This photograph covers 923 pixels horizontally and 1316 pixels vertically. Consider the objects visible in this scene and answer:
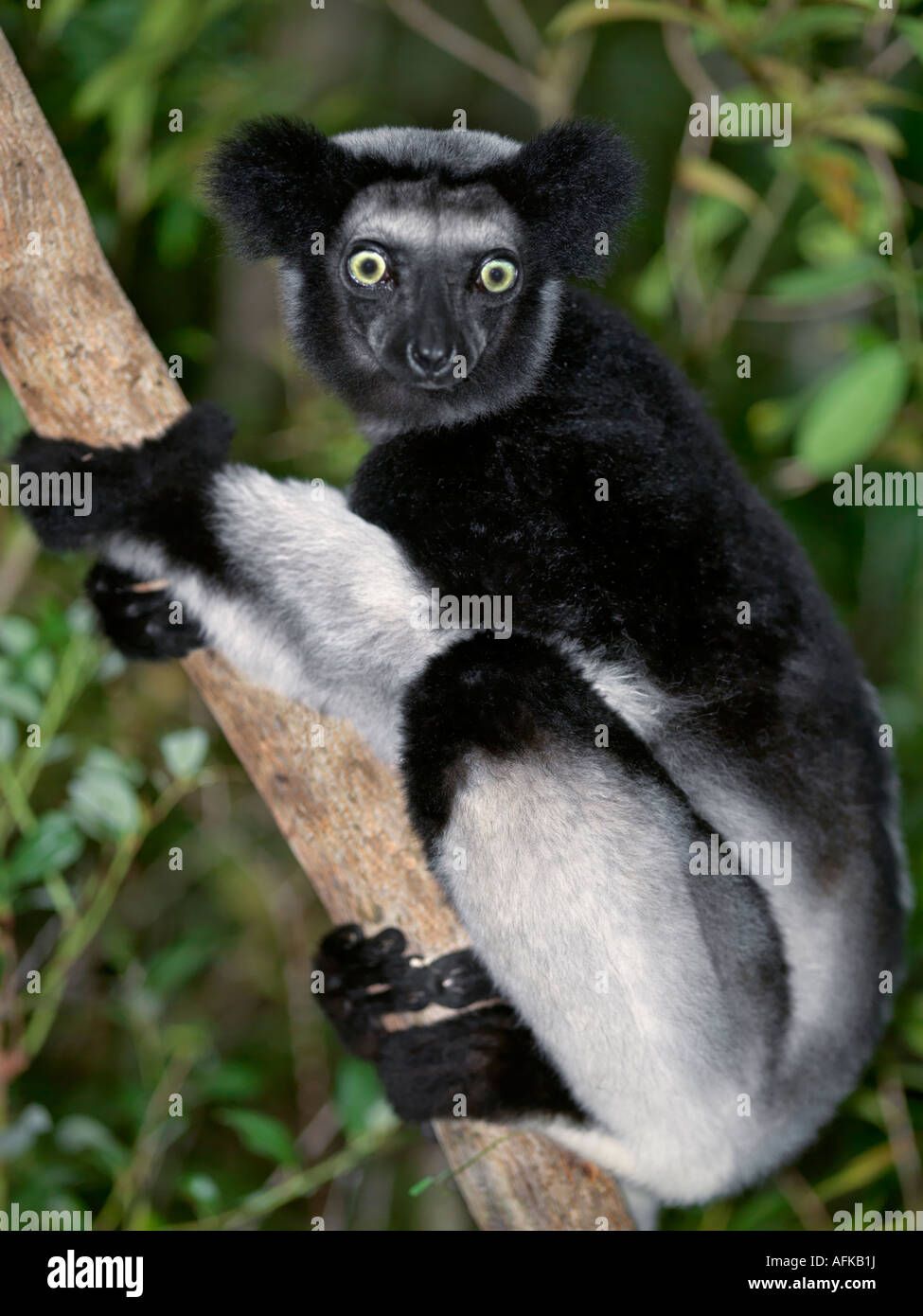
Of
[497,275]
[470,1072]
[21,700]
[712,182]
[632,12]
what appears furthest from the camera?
[712,182]

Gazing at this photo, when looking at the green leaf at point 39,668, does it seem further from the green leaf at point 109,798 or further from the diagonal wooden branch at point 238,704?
the diagonal wooden branch at point 238,704

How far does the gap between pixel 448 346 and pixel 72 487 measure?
0.92 metres

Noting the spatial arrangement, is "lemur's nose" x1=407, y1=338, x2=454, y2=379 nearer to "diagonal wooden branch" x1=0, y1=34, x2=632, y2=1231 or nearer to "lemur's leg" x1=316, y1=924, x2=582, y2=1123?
"diagonal wooden branch" x1=0, y1=34, x2=632, y2=1231

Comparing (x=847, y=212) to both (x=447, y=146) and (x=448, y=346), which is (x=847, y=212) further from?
(x=448, y=346)

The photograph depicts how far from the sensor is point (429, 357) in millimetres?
2789

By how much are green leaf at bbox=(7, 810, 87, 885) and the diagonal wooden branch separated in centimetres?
51

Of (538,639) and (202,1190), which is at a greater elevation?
(538,639)

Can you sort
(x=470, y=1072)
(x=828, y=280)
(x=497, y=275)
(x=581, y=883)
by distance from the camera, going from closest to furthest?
(x=581, y=883) → (x=470, y=1072) → (x=497, y=275) → (x=828, y=280)

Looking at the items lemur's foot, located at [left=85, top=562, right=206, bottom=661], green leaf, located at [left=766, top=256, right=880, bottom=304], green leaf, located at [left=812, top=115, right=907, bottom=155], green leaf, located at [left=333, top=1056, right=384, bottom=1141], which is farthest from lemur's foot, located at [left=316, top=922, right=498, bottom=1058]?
green leaf, located at [left=812, top=115, right=907, bottom=155]

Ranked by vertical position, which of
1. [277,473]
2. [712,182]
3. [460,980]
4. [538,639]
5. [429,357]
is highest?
[712,182]

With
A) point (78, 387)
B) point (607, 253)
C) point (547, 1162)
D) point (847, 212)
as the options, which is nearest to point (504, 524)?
point (607, 253)

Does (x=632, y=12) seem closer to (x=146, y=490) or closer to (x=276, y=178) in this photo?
(x=276, y=178)

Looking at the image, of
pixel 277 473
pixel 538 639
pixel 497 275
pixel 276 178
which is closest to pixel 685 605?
pixel 538 639

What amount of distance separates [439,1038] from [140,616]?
48.6 inches
